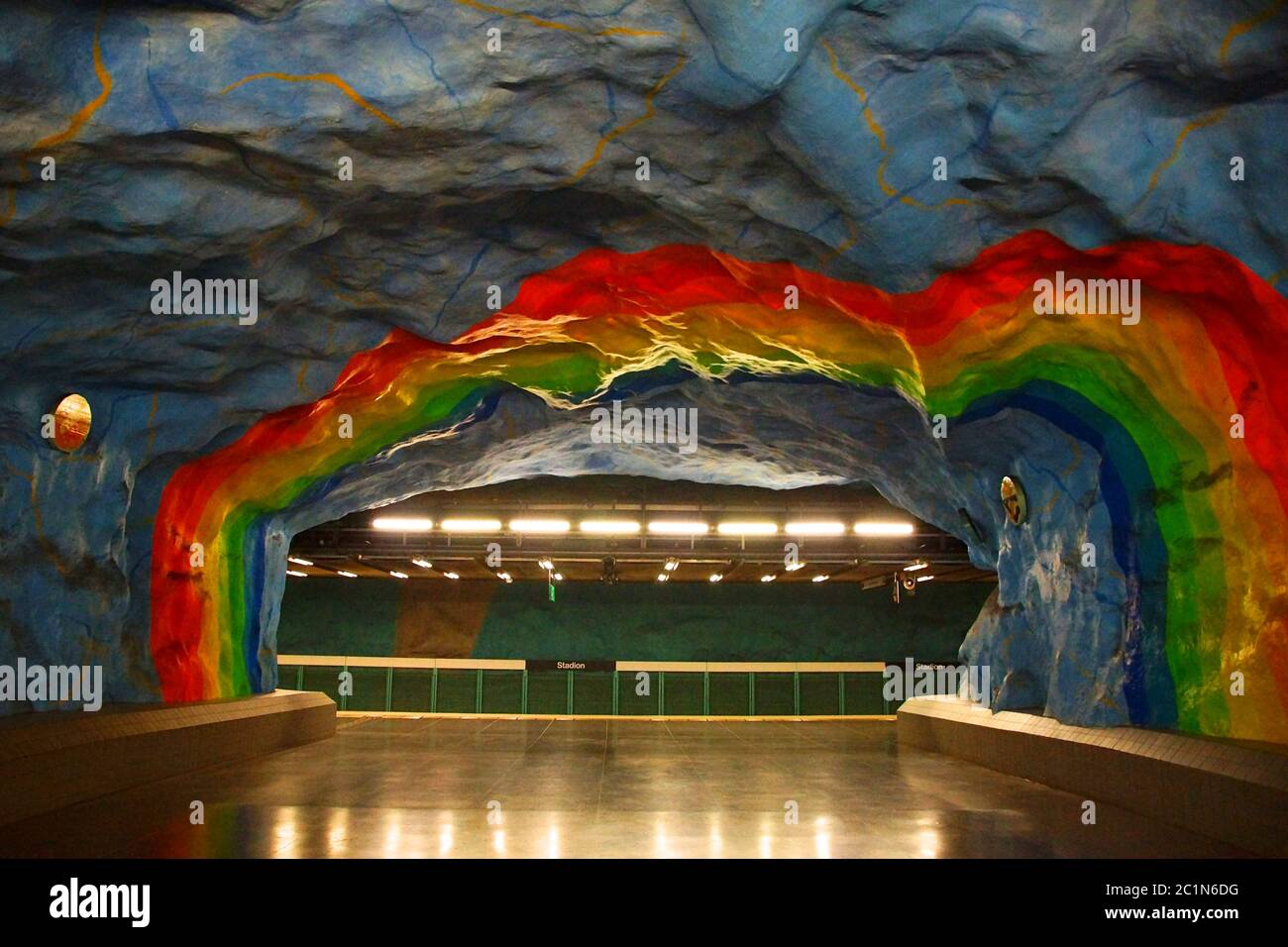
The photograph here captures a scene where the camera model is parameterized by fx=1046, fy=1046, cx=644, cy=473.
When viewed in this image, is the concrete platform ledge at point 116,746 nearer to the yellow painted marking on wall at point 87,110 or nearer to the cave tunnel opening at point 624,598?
the yellow painted marking on wall at point 87,110

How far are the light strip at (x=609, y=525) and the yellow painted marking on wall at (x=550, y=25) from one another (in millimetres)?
13470

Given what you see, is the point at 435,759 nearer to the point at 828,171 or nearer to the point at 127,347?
the point at 127,347

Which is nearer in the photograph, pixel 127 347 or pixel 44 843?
pixel 44 843

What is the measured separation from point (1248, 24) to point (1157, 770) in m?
5.27

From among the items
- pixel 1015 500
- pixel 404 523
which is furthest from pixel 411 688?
pixel 1015 500

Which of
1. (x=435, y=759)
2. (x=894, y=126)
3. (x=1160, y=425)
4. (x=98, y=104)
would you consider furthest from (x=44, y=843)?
(x=1160, y=425)

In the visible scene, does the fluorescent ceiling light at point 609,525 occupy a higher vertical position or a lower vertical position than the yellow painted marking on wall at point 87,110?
Result: lower

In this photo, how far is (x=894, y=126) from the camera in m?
6.28

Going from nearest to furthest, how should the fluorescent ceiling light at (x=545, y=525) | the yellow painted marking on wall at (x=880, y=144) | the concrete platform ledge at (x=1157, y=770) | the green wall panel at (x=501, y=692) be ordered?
the yellow painted marking on wall at (x=880, y=144), the concrete platform ledge at (x=1157, y=770), the fluorescent ceiling light at (x=545, y=525), the green wall panel at (x=501, y=692)

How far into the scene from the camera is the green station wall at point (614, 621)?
1041 inches

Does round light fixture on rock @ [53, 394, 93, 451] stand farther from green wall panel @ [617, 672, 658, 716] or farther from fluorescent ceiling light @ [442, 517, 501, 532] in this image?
green wall panel @ [617, 672, 658, 716]

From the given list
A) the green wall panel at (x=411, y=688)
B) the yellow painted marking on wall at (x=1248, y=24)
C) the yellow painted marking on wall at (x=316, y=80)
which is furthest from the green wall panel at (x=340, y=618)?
the yellow painted marking on wall at (x=1248, y=24)

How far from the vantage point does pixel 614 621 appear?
26.7 m
